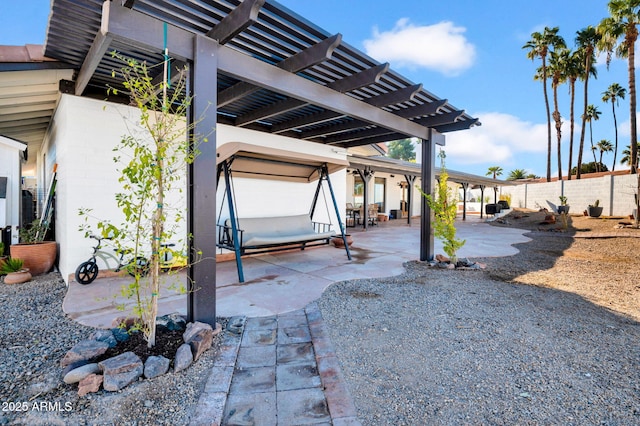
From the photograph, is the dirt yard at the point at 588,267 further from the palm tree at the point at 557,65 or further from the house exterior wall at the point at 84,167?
the palm tree at the point at 557,65

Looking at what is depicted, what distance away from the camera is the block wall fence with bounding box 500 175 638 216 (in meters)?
13.6

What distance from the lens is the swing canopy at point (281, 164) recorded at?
4707mm

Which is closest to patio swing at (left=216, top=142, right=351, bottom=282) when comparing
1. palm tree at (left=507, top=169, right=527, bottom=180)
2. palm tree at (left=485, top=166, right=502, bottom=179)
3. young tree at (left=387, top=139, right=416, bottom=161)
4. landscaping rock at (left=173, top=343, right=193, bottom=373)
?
landscaping rock at (left=173, top=343, right=193, bottom=373)

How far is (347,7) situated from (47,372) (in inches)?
324

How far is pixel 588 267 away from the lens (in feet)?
17.9

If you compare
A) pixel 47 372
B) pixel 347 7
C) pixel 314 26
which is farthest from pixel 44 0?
pixel 347 7

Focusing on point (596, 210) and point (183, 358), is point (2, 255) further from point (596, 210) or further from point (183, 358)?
point (596, 210)

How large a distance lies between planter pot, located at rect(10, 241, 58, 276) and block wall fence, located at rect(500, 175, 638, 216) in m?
19.1

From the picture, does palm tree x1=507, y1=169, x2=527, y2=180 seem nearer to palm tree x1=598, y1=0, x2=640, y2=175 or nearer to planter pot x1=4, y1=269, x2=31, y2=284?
palm tree x1=598, y1=0, x2=640, y2=175

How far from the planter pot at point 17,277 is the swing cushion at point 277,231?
2.65 m

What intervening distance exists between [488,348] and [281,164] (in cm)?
446

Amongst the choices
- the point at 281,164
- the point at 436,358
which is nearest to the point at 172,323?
the point at 436,358

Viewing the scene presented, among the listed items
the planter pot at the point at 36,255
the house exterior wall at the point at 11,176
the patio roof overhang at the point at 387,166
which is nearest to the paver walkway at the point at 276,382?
the planter pot at the point at 36,255

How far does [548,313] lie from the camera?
3.09 m
